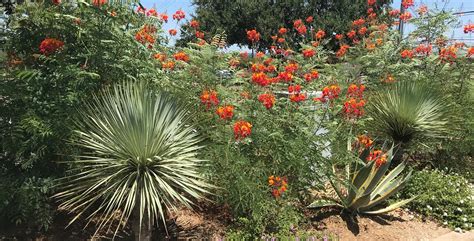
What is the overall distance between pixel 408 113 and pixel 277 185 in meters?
3.45

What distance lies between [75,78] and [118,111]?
492 millimetres

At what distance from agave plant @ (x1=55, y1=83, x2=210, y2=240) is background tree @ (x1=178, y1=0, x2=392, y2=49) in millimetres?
23052

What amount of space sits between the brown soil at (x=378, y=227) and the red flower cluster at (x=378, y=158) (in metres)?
0.66

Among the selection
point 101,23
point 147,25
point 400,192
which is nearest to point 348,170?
point 400,192

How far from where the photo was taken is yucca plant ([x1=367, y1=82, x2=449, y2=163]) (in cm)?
687

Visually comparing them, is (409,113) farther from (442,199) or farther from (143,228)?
(143,228)

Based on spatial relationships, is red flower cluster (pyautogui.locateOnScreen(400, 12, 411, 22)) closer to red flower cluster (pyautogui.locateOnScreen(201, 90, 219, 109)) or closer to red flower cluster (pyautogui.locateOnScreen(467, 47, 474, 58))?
red flower cluster (pyautogui.locateOnScreen(467, 47, 474, 58))

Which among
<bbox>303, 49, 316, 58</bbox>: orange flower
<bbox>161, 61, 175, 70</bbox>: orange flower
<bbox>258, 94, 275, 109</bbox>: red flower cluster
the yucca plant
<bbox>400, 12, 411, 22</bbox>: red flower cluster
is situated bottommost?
the yucca plant

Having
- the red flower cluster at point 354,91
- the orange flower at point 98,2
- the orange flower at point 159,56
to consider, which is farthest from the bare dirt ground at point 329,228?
the orange flower at point 98,2

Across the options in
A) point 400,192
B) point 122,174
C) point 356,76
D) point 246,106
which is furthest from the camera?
point 356,76

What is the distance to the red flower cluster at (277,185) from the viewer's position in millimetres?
4102

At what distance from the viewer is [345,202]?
17.6ft

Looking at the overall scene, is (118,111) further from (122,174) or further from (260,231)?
(260,231)

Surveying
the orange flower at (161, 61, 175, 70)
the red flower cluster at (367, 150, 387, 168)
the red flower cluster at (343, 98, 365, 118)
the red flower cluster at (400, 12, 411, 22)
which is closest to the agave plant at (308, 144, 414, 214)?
the red flower cluster at (367, 150, 387, 168)
